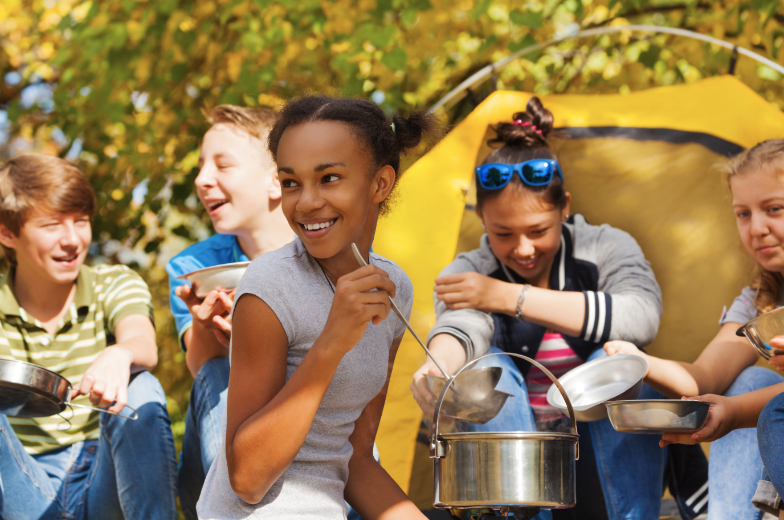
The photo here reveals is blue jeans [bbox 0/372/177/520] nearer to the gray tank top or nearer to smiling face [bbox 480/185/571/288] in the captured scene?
the gray tank top

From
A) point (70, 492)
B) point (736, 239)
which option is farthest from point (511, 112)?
point (70, 492)

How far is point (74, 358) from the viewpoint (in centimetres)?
226

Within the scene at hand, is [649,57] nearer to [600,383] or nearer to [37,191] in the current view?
[600,383]

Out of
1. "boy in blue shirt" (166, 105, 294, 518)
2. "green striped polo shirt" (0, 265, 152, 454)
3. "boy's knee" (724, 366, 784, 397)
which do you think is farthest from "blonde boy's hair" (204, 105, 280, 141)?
"boy's knee" (724, 366, 784, 397)

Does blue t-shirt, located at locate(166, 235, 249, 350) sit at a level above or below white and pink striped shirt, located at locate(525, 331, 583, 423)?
above

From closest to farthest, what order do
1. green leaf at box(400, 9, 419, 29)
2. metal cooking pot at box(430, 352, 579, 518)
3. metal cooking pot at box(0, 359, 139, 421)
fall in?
metal cooking pot at box(430, 352, 579, 518) → metal cooking pot at box(0, 359, 139, 421) → green leaf at box(400, 9, 419, 29)

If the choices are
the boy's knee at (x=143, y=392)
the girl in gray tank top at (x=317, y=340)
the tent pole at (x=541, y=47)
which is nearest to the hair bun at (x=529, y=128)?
the tent pole at (x=541, y=47)

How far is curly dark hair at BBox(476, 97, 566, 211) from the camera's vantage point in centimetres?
228

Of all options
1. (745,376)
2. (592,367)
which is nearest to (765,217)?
(745,376)

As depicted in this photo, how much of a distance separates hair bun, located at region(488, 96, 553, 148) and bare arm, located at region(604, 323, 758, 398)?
772 millimetres

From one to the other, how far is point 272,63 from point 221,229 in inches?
50.9

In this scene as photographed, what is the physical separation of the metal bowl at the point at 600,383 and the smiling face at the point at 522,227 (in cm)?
41

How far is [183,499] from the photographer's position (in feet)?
7.04

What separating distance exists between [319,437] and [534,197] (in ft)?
3.66
